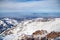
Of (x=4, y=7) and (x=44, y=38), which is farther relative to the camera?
(x=4, y=7)

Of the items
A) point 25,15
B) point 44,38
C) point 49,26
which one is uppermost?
point 25,15

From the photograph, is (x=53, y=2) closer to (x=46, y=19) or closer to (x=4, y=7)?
(x=46, y=19)

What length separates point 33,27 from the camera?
8.87ft

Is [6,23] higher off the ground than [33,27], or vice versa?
[6,23]

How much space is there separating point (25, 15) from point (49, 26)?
1.56 ft

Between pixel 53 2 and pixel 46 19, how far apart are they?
330 mm

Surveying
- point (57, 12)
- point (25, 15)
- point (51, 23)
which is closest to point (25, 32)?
point (25, 15)

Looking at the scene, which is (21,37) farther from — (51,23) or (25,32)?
(51,23)

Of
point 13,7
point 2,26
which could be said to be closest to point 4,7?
point 13,7

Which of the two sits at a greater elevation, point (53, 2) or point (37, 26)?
point (53, 2)

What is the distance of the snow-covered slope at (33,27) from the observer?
2662 mm

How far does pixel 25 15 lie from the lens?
9.06 ft

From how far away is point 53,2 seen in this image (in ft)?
8.95

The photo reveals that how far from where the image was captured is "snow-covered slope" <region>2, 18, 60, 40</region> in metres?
2.66
